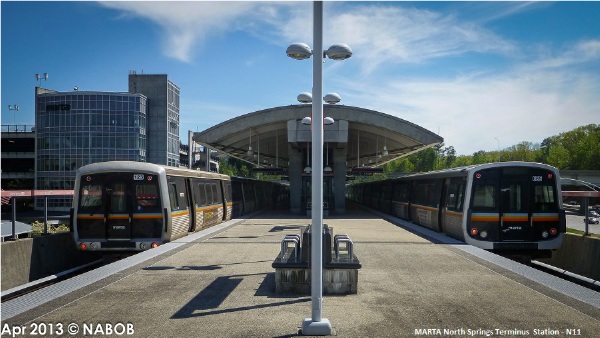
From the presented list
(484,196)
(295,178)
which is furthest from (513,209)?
(295,178)

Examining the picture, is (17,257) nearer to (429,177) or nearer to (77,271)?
(77,271)

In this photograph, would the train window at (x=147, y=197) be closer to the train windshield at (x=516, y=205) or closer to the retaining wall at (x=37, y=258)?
the retaining wall at (x=37, y=258)

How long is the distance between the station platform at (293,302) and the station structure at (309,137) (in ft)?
53.9

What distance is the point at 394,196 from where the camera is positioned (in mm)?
29078

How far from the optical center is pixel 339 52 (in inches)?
299

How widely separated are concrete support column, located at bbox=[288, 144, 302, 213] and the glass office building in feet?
132

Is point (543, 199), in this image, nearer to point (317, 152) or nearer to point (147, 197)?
point (317, 152)

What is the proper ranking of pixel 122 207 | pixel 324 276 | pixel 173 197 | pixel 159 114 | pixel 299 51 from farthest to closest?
pixel 159 114 → pixel 173 197 → pixel 122 207 → pixel 324 276 → pixel 299 51

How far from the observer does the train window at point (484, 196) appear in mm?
14656

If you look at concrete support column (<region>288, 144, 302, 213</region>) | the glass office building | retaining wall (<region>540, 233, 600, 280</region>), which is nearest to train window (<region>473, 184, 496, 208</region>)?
retaining wall (<region>540, 233, 600, 280</region>)

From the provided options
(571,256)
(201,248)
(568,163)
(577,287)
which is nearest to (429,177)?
(571,256)

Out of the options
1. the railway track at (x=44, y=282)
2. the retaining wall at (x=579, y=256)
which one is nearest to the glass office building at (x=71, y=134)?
the railway track at (x=44, y=282)

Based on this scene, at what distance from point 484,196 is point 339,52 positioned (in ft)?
29.4

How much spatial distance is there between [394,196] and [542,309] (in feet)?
71.1
